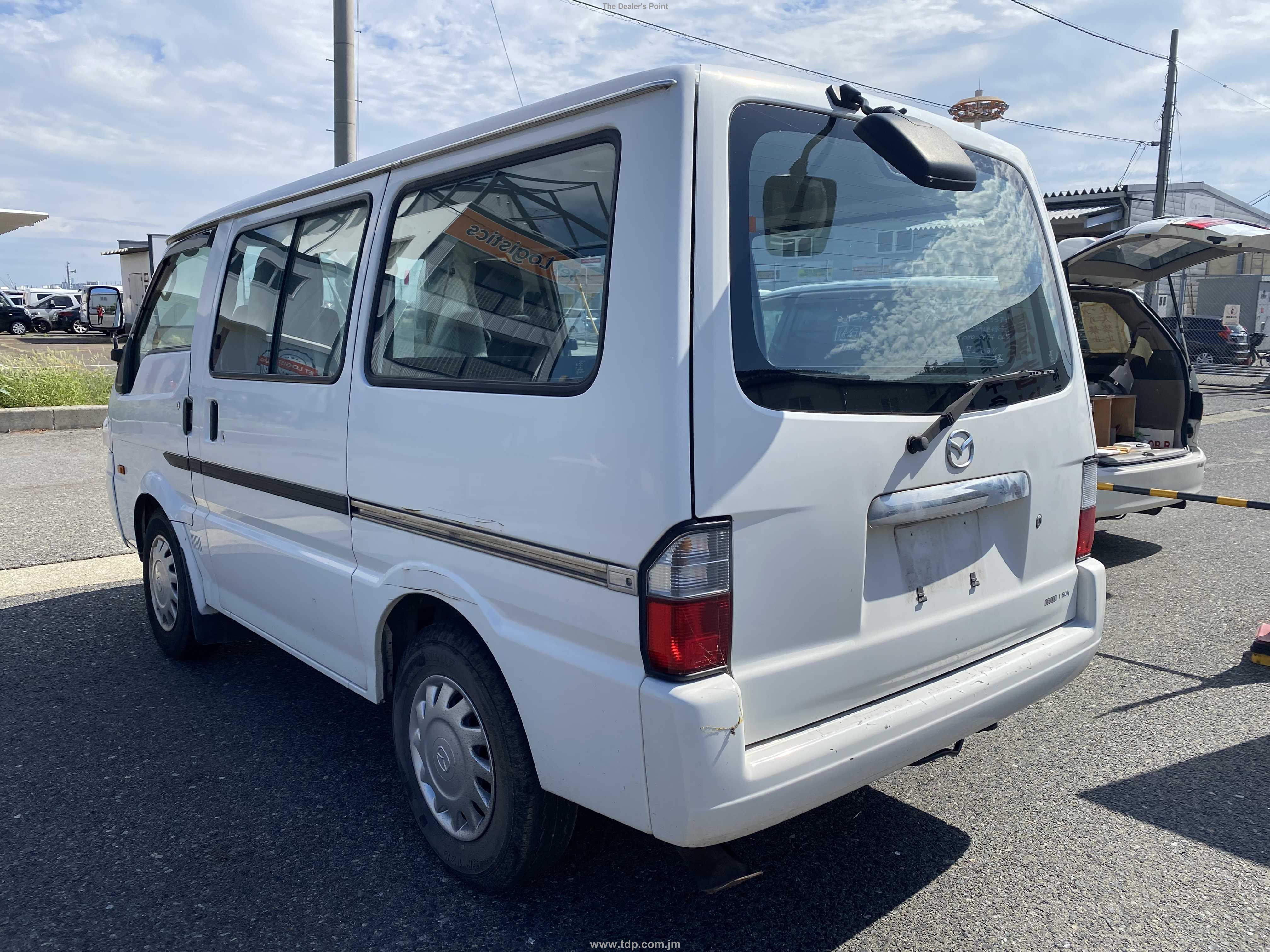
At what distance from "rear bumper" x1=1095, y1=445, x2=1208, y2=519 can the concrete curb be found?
12.0m

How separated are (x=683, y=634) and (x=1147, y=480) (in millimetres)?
4604

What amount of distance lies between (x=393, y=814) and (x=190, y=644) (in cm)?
188

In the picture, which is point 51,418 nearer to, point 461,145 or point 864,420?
point 461,145

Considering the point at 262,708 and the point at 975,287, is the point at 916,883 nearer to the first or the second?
the point at 975,287

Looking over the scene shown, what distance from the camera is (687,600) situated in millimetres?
2014

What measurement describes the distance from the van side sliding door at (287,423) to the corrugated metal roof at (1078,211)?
4.98 metres

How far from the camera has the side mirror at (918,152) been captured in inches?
83.2

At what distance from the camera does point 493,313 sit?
2.57m

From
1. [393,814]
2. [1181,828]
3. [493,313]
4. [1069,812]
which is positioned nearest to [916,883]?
[1069,812]

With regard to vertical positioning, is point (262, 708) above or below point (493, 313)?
below

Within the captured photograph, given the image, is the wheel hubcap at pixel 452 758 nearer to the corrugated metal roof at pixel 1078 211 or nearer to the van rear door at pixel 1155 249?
the van rear door at pixel 1155 249

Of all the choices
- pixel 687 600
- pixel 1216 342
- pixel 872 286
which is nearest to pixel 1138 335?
pixel 872 286

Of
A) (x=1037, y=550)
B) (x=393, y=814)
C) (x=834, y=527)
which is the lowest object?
(x=393, y=814)

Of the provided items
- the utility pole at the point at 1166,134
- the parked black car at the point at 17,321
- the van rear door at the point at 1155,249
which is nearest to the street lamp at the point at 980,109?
the utility pole at the point at 1166,134
